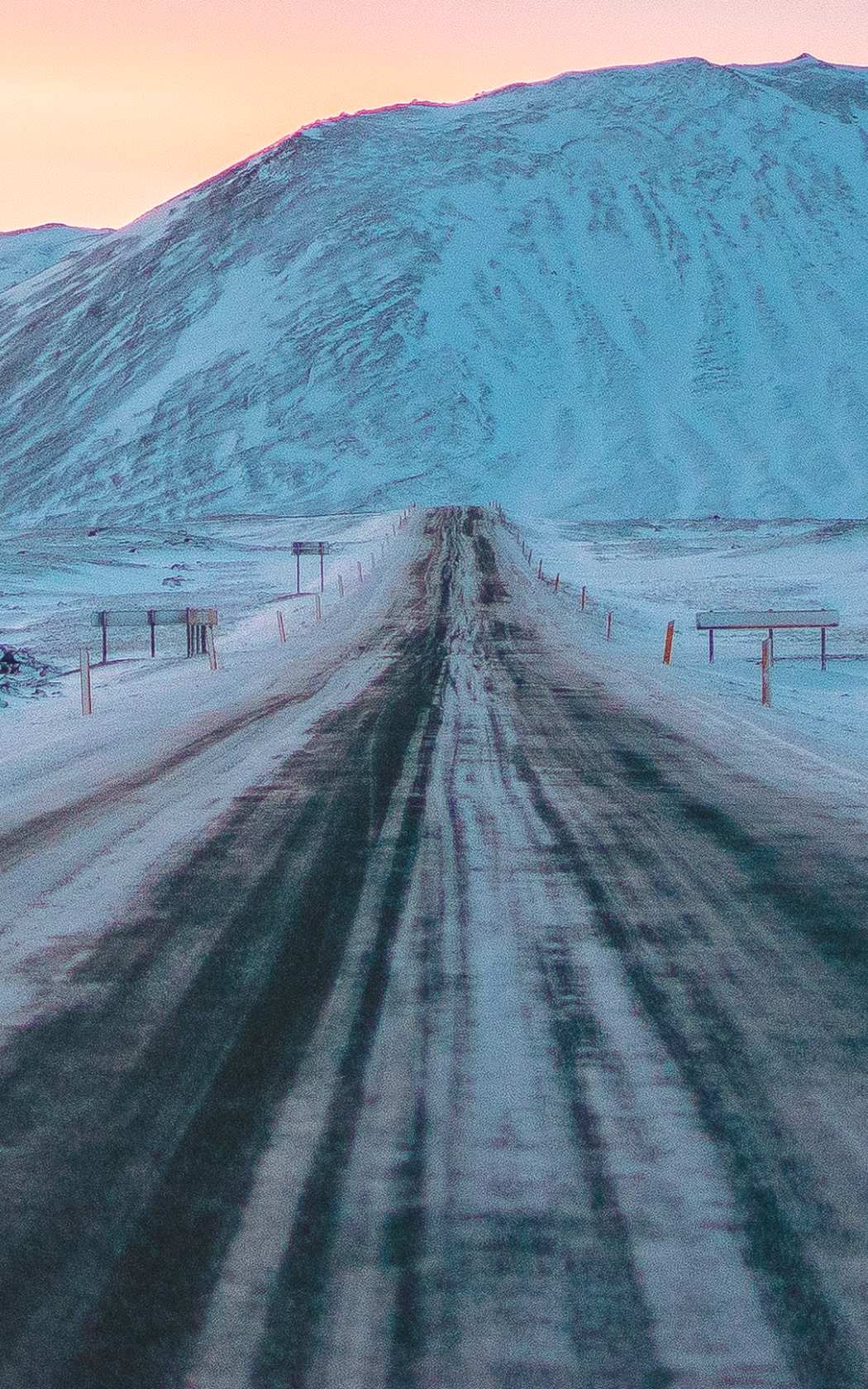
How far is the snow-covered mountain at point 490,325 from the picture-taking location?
11519 centimetres

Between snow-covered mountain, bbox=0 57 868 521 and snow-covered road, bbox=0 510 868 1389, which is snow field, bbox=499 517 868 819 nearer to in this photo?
snow-covered road, bbox=0 510 868 1389

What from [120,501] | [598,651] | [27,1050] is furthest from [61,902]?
[120,501]

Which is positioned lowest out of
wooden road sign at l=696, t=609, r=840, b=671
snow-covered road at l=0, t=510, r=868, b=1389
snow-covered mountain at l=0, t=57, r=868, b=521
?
snow-covered road at l=0, t=510, r=868, b=1389

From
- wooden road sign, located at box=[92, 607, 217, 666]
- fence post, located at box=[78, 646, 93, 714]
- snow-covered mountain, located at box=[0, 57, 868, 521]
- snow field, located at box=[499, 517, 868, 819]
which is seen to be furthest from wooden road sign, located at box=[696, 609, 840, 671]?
snow-covered mountain, located at box=[0, 57, 868, 521]

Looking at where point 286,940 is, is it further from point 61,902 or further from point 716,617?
point 716,617

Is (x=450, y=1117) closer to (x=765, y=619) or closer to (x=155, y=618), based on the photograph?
(x=765, y=619)

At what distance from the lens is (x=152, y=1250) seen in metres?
3.83

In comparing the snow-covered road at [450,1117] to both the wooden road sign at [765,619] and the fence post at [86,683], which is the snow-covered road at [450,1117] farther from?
the wooden road sign at [765,619]

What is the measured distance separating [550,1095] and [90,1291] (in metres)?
1.86

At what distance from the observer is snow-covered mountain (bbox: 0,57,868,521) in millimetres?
115188

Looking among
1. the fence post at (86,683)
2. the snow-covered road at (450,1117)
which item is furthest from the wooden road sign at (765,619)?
the snow-covered road at (450,1117)

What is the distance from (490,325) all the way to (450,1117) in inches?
5132

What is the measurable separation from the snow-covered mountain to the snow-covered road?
9925cm

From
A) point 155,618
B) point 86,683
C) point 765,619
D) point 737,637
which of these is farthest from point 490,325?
point 86,683
